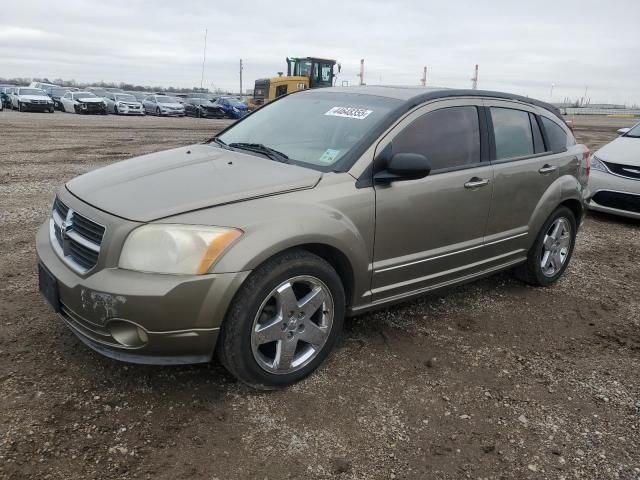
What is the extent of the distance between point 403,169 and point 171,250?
143 cm

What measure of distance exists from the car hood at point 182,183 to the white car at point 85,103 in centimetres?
2922

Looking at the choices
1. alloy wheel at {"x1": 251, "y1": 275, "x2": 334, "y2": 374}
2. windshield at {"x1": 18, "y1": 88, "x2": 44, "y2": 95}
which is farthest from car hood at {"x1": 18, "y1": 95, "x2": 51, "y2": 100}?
alloy wheel at {"x1": 251, "y1": 275, "x2": 334, "y2": 374}

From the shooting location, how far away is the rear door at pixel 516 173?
4043 millimetres

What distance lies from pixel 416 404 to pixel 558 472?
2.52 feet

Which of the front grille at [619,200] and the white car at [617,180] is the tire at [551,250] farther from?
the front grille at [619,200]

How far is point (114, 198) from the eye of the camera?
2840 millimetres

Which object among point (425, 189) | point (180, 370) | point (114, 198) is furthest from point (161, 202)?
point (425, 189)

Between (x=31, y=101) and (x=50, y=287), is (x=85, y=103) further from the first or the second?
(x=50, y=287)

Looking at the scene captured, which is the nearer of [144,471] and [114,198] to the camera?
[144,471]

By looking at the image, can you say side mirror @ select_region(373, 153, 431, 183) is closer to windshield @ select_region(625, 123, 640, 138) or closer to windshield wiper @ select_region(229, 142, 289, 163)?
windshield wiper @ select_region(229, 142, 289, 163)

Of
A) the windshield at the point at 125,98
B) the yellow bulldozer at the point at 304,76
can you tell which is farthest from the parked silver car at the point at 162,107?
the yellow bulldozer at the point at 304,76

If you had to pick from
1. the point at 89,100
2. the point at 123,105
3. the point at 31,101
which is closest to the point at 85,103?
the point at 89,100

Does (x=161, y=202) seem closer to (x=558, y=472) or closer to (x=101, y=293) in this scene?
(x=101, y=293)

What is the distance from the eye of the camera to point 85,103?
29406 millimetres
